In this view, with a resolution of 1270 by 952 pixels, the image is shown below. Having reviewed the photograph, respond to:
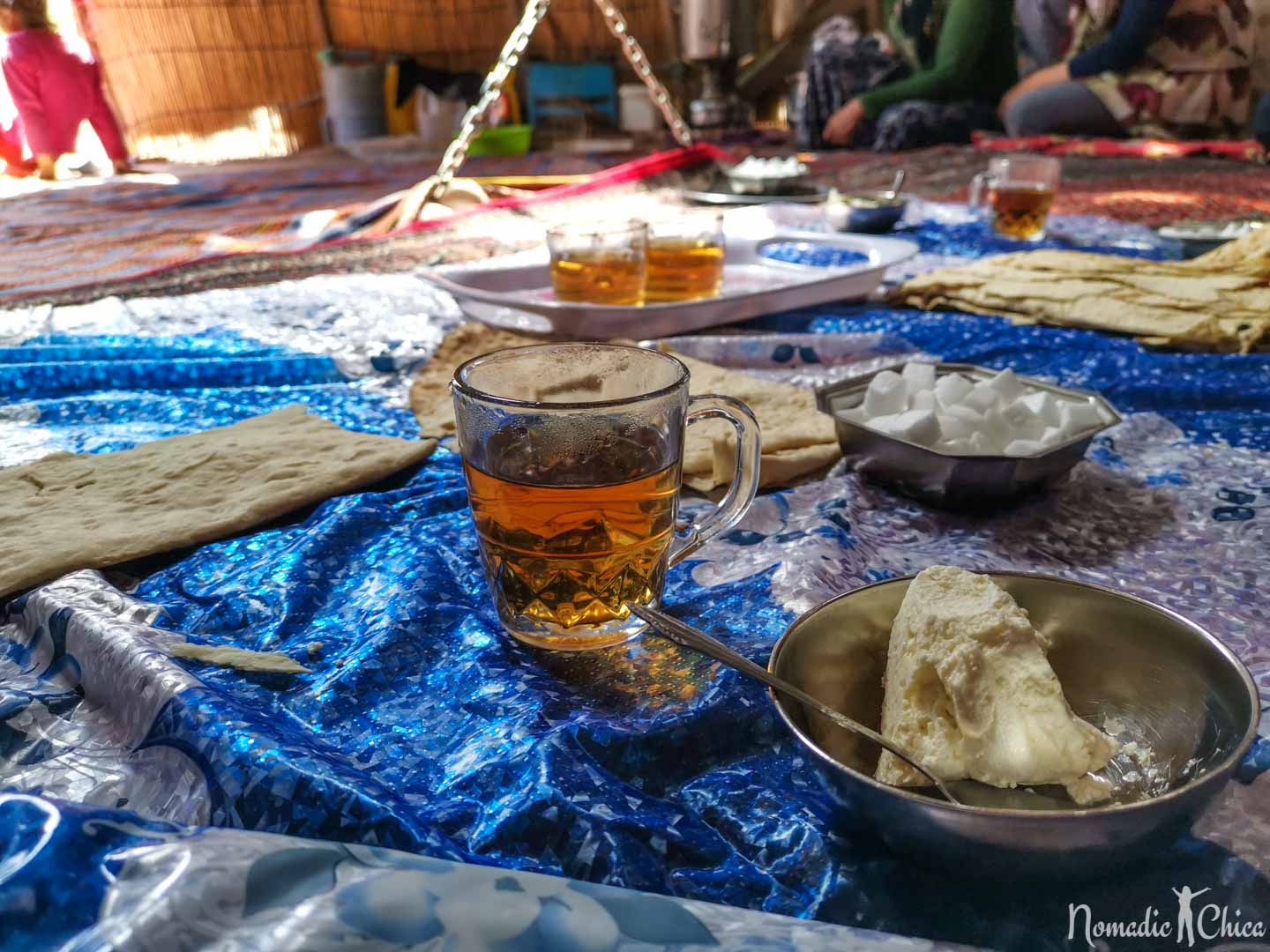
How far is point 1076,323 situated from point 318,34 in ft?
15.5

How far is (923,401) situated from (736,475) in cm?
23

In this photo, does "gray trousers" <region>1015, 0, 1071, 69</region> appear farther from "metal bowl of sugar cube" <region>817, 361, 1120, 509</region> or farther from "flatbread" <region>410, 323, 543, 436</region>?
"metal bowl of sugar cube" <region>817, 361, 1120, 509</region>

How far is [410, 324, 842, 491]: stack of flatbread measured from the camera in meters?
0.77

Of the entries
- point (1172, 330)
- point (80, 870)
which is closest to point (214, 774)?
point (80, 870)

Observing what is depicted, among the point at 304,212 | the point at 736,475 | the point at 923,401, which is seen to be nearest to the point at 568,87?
the point at 304,212

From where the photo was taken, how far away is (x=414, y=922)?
0.31 metres

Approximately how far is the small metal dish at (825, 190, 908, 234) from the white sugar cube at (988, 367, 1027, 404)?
1.02m

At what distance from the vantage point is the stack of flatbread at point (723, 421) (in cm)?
77

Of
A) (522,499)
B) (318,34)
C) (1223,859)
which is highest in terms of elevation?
(318,34)

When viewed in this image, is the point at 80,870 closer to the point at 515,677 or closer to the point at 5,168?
the point at 515,677

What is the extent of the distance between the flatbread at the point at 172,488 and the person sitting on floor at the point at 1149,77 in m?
3.22

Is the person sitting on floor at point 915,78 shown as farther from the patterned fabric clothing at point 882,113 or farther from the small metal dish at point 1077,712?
the small metal dish at point 1077,712

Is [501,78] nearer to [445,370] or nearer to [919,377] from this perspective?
[445,370]

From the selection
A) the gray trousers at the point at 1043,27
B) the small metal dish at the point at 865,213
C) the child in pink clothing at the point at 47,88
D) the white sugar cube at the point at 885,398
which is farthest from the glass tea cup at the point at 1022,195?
the child in pink clothing at the point at 47,88
